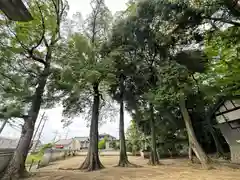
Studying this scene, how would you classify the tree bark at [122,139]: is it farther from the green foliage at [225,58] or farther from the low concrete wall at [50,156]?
the green foliage at [225,58]

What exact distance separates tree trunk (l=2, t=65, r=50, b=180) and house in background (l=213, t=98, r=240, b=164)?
38.2ft

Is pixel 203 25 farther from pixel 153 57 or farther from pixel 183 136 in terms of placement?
pixel 183 136

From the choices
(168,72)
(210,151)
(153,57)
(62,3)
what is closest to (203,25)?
(168,72)

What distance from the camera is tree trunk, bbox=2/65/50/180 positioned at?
638 centimetres

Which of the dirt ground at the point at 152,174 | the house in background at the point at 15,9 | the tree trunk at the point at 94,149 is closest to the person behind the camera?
the house in background at the point at 15,9

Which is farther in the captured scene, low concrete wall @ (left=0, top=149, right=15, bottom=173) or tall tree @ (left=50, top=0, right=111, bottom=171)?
tall tree @ (left=50, top=0, right=111, bottom=171)

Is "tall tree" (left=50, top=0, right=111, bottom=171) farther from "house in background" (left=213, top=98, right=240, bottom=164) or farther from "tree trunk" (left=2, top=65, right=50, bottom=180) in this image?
"house in background" (left=213, top=98, right=240, bottom=164)

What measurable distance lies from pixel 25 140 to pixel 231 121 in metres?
12.3

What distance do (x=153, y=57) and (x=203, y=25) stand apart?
394 cm

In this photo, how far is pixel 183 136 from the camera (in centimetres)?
1470

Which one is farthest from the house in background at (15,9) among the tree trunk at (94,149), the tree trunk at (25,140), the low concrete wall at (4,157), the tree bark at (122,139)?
the tree bark at (122,139)

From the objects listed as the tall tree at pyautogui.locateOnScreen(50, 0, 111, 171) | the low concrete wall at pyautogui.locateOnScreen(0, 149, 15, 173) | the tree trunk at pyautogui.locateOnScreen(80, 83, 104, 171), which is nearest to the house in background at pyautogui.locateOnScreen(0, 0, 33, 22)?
the tall tree at pyautogui.locateOnScreen(50, 0, 111, 171)

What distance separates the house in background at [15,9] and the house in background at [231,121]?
37.4 feet

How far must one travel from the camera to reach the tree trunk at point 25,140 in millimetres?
6379
